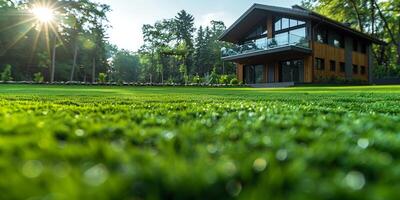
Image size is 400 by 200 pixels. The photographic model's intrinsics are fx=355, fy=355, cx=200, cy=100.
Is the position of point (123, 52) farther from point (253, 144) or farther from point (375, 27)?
point (253, 144)

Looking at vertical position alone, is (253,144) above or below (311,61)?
below

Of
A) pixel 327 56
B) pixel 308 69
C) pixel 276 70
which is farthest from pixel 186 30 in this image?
pixel 308 69

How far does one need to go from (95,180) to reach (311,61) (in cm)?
2541

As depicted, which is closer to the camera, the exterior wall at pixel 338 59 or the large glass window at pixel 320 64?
the exterior wall at pixel 338 59

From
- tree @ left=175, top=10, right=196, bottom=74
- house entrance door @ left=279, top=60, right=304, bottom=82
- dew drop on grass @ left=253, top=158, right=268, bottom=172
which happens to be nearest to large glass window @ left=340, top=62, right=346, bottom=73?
house entrance door @ left=279, top=60, right=304, bottom=82

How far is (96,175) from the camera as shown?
2.58ft

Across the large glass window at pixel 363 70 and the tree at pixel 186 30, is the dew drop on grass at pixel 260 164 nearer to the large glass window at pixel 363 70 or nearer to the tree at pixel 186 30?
the large glass window at pixel 363 70

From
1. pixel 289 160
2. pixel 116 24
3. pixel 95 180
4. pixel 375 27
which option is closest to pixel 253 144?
pixel 289 160

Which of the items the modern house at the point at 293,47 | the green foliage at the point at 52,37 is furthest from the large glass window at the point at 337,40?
the green foliage at the point at 52,37

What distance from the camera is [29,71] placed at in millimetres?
43531

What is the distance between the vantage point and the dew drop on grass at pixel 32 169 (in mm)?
789

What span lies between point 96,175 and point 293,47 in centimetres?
2284

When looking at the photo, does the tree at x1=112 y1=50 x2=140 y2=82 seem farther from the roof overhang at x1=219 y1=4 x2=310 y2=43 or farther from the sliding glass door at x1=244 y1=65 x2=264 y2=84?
the sliding glass door at x1=244 y1=65 x2=264 y2=84

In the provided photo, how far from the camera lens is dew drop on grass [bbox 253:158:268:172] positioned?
37.0 inches
